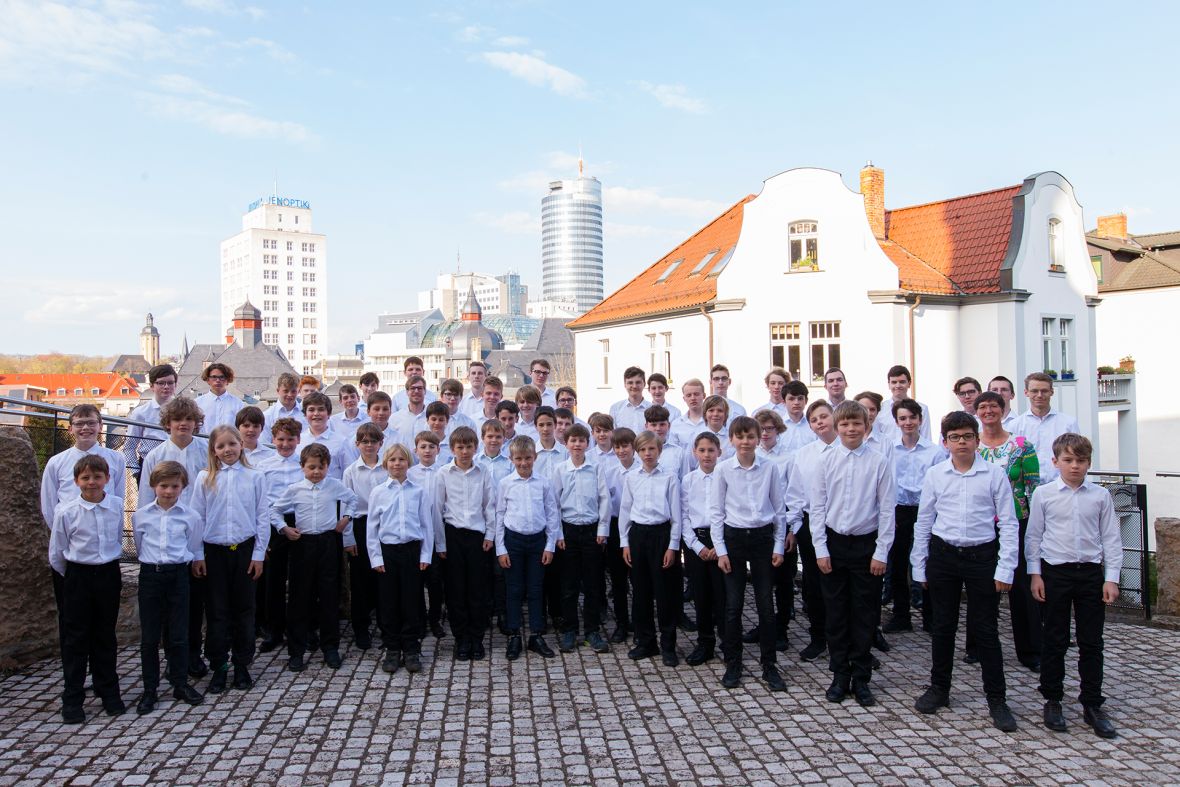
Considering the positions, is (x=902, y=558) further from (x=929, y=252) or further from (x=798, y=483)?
(x=929, y=252)

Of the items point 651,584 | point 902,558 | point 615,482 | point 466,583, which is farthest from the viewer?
point 615,482

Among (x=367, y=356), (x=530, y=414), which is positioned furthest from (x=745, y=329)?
(x=367, y=356)

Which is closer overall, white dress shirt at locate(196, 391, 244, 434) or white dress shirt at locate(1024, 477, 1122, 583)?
white dress shirt at locate(1024, 477, 1122, 583)

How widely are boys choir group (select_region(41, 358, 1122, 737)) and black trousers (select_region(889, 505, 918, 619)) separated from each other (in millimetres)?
19

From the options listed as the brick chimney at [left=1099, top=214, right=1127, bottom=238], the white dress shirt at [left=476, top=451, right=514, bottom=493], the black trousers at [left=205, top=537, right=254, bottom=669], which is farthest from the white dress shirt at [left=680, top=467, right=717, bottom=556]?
the brick chimney at [left=1099, top=214, right=1127, bottom=238]

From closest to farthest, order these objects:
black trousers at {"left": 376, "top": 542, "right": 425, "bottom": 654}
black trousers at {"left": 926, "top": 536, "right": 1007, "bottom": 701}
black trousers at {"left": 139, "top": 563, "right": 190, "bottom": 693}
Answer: black trousers at {"left": 926, "top": 536, "right": 1007, "bottom": 701}, black trousers at {"left": 139, "top": 563, "right": 190, "bottom": 693}, black trousers at {"left": 376, "top": 542, "right": 425, "bottom": 654}

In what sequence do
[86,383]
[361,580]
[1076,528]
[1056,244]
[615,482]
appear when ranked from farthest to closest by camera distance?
[86,383], [1056,244], [615,482], [361,580], [1076,528]

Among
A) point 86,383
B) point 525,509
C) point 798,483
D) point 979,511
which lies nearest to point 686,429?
point 798,483

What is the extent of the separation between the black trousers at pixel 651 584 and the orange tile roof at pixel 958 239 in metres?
18.3

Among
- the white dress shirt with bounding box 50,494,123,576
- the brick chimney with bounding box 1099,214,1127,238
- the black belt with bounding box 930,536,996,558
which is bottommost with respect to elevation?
the black belt with bounding box 930,536,996,558

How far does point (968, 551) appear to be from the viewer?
536cm

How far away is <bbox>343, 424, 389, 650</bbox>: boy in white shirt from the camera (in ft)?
22.4

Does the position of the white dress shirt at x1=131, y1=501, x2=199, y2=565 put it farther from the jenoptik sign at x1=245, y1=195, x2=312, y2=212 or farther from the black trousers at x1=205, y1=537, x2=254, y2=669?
the jenoptik sign at x1=245, y1=195, x2=312, y2=212

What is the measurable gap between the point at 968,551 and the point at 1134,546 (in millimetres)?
3745
